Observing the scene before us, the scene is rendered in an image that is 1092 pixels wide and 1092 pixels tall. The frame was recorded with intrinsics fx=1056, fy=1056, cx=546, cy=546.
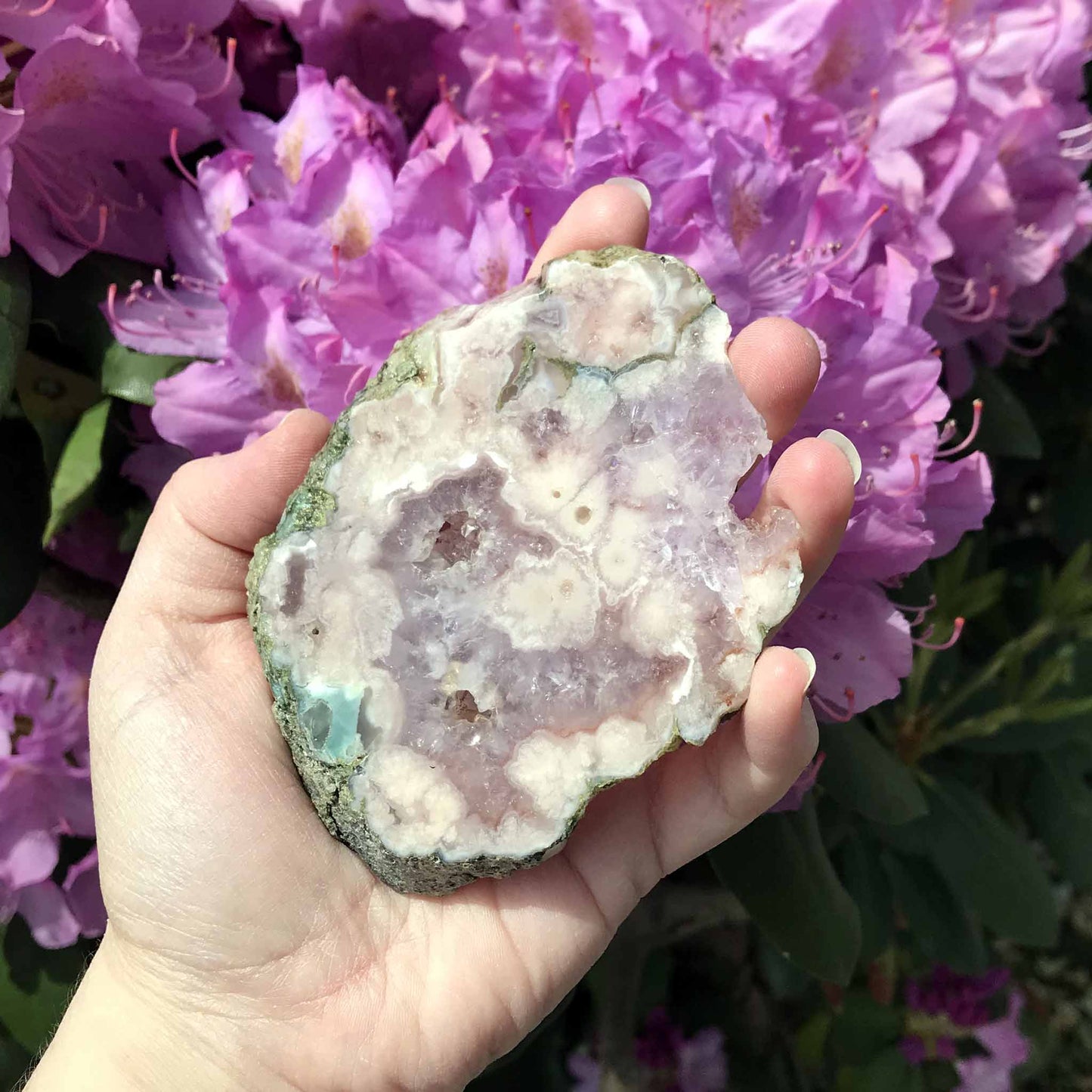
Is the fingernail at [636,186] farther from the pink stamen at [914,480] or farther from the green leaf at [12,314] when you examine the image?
the green leaf at [12,314]

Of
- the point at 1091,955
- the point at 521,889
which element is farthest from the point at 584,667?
the point at 1091,955

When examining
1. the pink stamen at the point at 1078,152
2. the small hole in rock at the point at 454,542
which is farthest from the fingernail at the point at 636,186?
the pink stamen at the point at 1078,152

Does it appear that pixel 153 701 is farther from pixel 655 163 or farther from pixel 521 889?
pixel 655 163

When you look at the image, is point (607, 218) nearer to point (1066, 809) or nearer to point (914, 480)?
point (914, 480)

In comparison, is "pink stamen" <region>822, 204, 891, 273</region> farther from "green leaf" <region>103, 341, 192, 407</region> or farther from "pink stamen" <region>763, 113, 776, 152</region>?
"green leaf" <region>103, 341, 192, 407</region>

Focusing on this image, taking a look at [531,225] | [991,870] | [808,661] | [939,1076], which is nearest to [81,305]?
[531,225]
